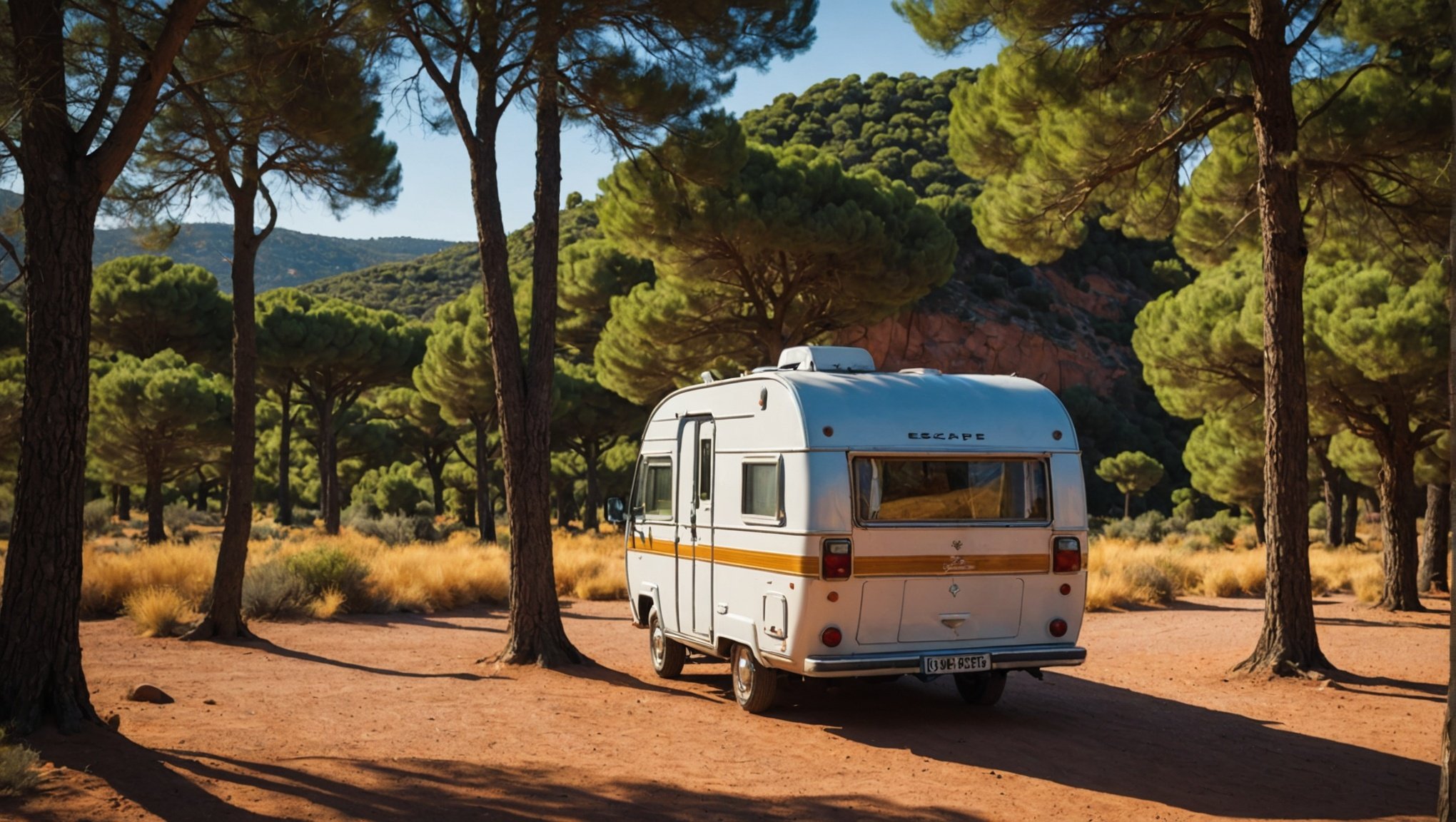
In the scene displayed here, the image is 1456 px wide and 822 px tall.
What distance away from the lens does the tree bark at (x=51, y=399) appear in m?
6.80

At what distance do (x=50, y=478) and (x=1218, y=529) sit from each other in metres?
35.6

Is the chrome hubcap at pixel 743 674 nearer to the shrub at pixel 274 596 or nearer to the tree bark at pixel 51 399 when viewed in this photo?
the tree bark at pixel 51 399

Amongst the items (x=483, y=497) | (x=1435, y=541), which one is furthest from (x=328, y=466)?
(x=1435, y=541)

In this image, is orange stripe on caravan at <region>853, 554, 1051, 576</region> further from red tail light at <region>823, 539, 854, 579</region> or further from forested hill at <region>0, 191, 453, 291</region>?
forested hill at <region>0, 191, 453, 291</region>

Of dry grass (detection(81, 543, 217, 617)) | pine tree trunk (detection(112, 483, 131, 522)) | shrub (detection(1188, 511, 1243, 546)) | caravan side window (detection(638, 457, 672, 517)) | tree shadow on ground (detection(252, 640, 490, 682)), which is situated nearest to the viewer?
caravan side window (detection(638, 457, 672, 517))

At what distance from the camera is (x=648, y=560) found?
10.9m

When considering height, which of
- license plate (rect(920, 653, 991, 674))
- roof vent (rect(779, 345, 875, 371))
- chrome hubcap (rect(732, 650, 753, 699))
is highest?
roof vent (rect(779, 345, 875, 371))

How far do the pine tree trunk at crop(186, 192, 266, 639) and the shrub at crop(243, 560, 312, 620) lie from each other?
2149 mm

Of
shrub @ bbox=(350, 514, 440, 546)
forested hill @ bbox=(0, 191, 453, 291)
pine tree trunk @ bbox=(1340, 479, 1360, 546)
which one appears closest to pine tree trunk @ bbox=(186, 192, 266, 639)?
shrub @ bbox=(350, 514, 440, 546)

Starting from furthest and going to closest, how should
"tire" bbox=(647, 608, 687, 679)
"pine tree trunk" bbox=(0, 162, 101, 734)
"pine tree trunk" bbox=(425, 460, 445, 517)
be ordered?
"pine tree trunk" bbox=(425, 460, 445, 517) → "tire" bbox=(647, 608, 687, 679) → "pine tree trunk" bbox=(0, 162, 101, 734)

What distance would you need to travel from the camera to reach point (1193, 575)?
21406mm

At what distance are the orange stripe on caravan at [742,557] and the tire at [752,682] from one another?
665mm

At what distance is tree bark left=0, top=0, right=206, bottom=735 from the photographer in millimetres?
6797

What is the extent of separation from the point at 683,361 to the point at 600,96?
14.2 metres
